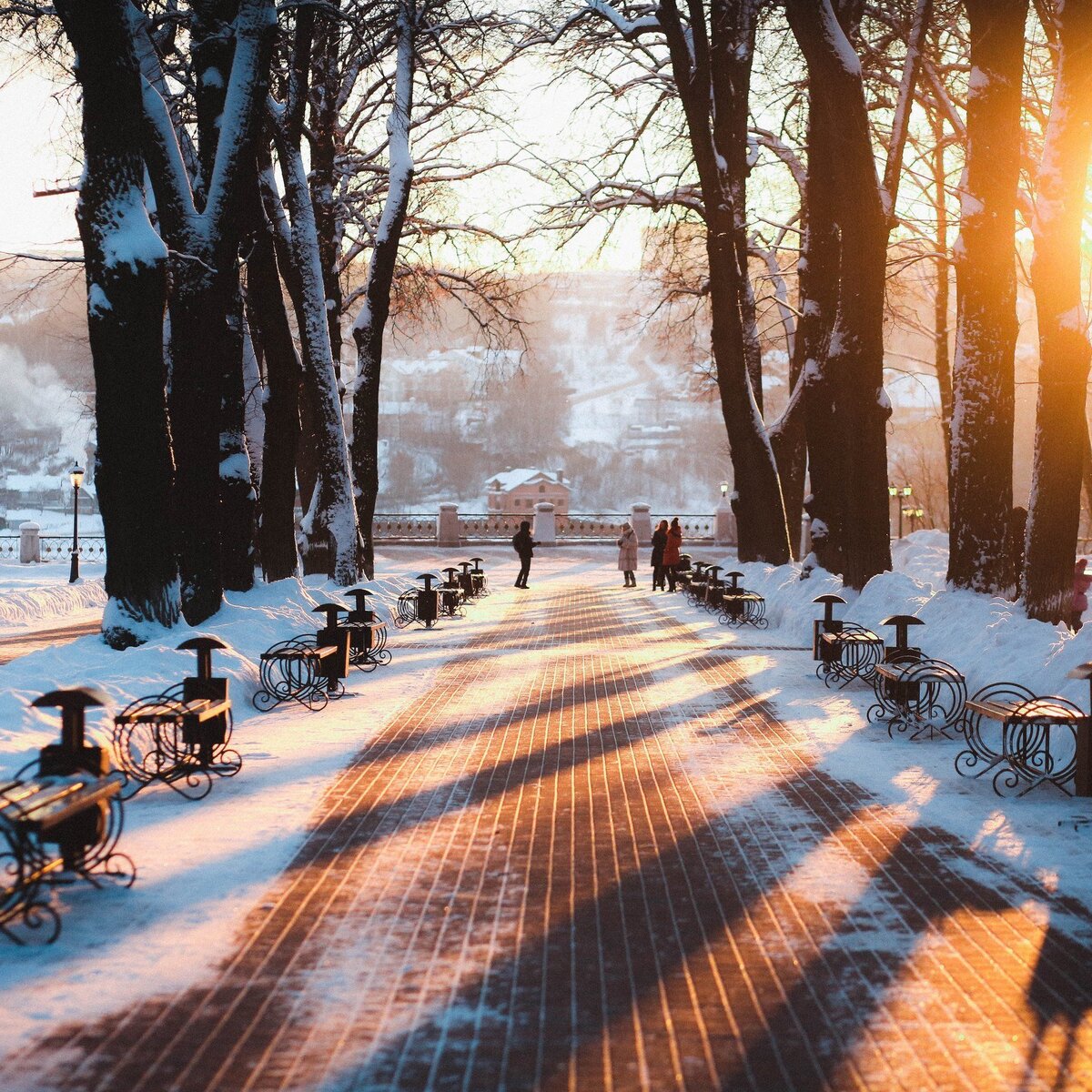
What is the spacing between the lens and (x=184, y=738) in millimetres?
8867

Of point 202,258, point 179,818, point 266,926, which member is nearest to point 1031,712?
point 266,926

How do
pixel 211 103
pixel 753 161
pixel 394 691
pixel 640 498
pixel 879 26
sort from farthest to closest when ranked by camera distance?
pixel 640 498 → pixel 753 161 → pixel 879 26 → pixel 211 103 → pixel 394 691

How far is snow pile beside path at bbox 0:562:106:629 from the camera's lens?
81.1ft

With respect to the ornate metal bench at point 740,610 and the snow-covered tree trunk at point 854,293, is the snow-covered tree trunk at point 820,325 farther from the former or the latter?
the ornate metal bench at point 740,610

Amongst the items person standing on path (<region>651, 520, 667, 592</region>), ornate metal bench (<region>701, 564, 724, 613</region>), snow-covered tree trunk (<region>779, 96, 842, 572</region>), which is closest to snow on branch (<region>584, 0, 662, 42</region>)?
snow-covered tree trunk (<region>779, 96, 842, 572</region>)

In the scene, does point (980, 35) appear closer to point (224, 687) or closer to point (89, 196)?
point (89, 196)

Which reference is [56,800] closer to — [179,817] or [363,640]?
[179,817]

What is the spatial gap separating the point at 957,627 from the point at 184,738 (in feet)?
28.2

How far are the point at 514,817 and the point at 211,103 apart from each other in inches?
468

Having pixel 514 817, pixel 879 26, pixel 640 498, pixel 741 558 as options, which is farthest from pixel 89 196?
pixel 640 498

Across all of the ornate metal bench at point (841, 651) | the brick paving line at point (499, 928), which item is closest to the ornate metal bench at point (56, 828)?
the brick paving line at point (499, 928)

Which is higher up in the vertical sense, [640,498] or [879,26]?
[879,26]

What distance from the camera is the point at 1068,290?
49.3 ft

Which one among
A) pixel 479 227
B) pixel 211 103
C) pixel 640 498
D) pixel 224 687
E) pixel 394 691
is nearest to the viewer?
pixel 224 687
